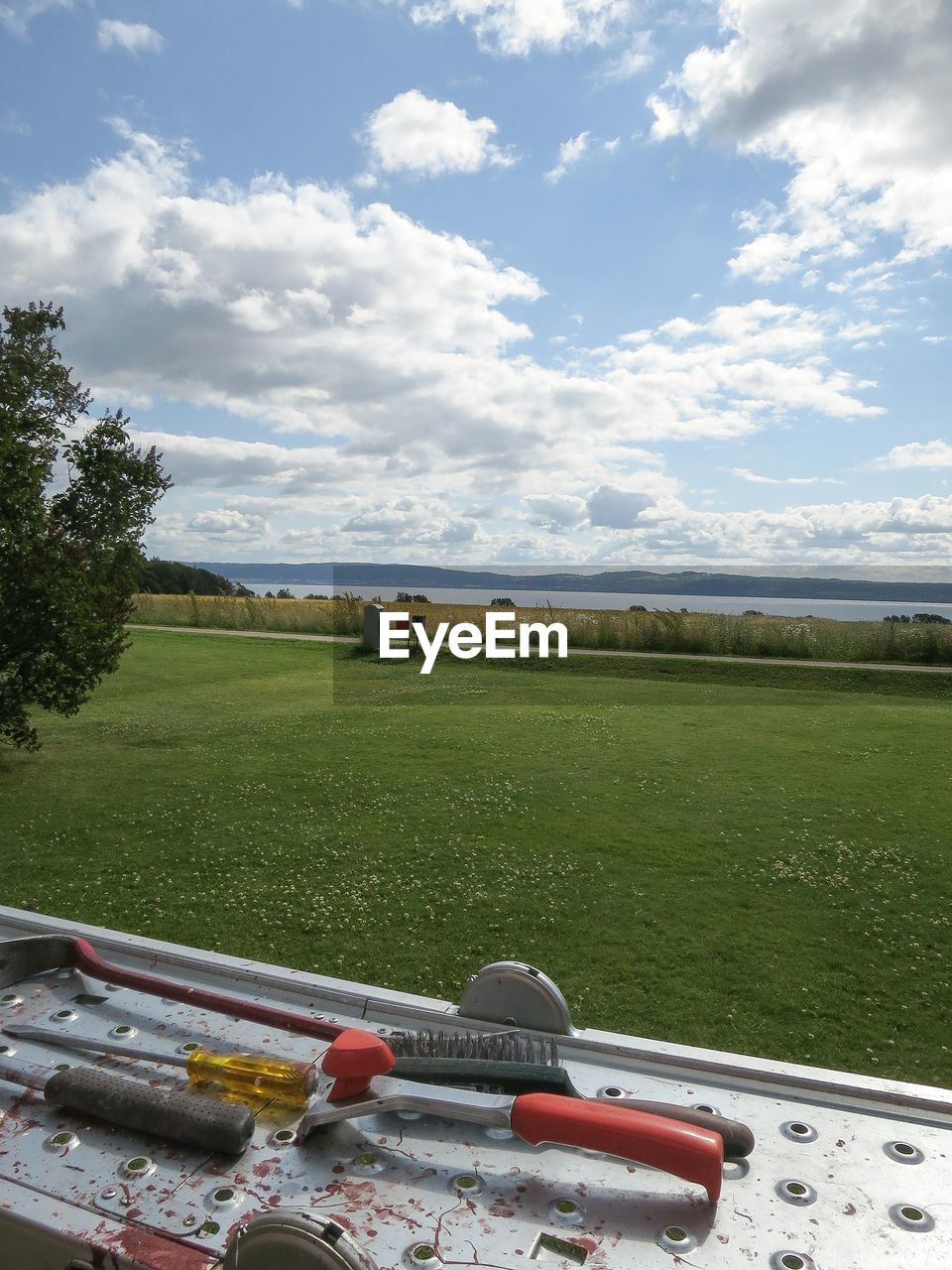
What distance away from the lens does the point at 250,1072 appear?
61.9 inches

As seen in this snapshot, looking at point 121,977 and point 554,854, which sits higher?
point 121,977

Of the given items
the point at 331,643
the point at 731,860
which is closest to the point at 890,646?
the point at 331,643

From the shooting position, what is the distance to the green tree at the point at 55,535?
8781 millimetres

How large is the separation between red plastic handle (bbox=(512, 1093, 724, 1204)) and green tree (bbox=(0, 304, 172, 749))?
327 inches

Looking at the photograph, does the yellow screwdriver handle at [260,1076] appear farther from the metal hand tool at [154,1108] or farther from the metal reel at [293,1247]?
the metal reel at [293,1247]

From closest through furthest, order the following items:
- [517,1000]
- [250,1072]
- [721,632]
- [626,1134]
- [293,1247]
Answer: [293,1247] → [626,1134] → [250,1072] → [517,1000] → [721,632]

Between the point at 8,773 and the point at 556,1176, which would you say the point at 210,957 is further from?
the point at 8,773

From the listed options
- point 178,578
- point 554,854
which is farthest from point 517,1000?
point 178,578

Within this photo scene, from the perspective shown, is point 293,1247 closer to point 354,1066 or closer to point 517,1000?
point 354,1066

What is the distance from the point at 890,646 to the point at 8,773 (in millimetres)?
20930

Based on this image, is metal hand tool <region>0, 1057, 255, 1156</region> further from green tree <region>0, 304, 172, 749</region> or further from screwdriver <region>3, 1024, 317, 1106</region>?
green tree <region>0, 304, 172, 749</region>

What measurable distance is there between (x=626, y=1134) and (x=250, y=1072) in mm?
667

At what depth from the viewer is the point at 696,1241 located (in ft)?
4.13

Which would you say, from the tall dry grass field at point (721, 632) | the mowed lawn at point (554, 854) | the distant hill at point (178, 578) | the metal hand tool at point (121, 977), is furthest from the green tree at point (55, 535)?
the distant hill at point (178, 578)
